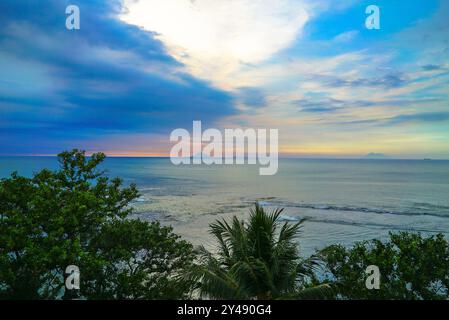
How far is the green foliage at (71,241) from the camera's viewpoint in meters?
9.48

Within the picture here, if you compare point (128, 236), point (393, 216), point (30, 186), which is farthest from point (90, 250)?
point (393, 216)

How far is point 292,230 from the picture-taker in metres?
9.18

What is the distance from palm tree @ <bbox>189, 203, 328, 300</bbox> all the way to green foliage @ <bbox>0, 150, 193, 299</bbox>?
96 centimetres

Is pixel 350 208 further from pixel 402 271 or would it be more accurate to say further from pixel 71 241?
pixel 71 241

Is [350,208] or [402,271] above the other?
[402,271]

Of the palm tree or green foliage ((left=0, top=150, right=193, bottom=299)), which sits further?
green foliage ((left=0, top=150, right=193, bottom=299))

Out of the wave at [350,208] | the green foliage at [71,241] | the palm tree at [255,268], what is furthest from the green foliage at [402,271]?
the wave at [350,208]

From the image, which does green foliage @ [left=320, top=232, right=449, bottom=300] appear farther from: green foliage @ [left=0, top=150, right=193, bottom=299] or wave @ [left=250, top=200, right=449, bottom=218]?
wave @ [left=250, top=200, right=449, bottom=218]

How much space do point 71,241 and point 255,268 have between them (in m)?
6.48

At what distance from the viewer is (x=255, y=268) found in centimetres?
809

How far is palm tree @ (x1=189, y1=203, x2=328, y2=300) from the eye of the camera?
7508 millimetres

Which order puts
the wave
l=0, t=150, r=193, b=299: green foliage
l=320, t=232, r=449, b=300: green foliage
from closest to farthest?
l=320, t=232, r=449, b=300: green foliage
l=0, t=150, r=193, b=299: green foliage
the wave

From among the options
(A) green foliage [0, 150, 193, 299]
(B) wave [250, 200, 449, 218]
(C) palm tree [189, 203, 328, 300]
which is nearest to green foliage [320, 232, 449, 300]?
(C) palm tree [189, 203, 328, 300]

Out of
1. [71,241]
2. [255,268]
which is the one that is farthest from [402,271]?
[71,241]
